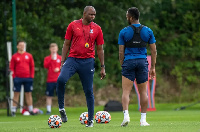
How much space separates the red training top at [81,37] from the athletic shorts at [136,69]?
2.09 ft

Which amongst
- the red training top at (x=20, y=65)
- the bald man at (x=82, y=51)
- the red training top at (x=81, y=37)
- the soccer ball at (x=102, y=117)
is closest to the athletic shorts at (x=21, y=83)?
the red training top at (x=20, y=65)

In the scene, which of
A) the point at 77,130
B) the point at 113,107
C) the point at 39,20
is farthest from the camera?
the point at 39,20

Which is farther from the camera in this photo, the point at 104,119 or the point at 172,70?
the point at 172,70

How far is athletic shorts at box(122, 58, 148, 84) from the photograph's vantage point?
9062 mm

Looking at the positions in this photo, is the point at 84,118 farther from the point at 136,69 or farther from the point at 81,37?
the point at 81,37

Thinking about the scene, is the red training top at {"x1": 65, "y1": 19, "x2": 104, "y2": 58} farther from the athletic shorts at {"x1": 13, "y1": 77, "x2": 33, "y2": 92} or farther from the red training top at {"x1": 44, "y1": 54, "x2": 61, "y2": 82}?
the red training top at {"x1": 44, "y1": 54, "x2": 61, "y2": 82}

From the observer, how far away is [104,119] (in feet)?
34.0

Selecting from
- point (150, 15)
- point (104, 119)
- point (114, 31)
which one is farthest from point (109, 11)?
point (104, 119)

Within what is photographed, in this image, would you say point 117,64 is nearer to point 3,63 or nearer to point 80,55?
point 3,63

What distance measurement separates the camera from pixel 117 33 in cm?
2156

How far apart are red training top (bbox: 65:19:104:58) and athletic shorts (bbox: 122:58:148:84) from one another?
64 cm

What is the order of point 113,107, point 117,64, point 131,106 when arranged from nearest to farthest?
1. point 113,107
2. point 131,106
3. point 117,64

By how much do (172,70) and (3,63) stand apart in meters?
7.15

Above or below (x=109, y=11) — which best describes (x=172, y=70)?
below
